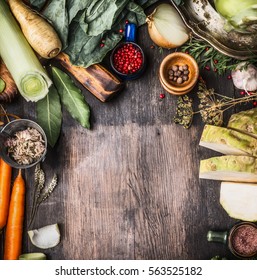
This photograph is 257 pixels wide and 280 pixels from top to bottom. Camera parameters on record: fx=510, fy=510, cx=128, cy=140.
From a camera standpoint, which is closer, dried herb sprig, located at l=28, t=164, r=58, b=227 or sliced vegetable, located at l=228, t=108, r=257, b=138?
sliced vegetable, located at l=228, t=108, r=257, b=138

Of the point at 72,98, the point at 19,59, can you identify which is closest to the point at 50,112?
the point at 72,98

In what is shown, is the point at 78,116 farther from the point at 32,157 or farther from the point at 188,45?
the point at 188,45

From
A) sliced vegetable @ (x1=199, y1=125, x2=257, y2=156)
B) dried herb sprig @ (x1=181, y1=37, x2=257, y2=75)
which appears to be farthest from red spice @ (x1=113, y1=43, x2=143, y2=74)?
sliced vegetable @ (x1=199, y1=125, x2=257, y2=156)

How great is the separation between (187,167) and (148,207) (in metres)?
0.22

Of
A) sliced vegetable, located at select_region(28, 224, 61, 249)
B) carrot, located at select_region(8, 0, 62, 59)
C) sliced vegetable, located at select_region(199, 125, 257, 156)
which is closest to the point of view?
sliced vegetable, located at select_region(199, 125, 257, 156)

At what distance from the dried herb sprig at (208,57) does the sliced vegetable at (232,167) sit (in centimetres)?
36

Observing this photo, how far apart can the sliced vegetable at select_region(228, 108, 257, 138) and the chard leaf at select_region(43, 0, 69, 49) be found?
696mm

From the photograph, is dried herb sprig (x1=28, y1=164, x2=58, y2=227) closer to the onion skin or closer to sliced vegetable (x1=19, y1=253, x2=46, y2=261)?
sliced vegetable (x1=19, y1=253, x2=46, y2=261)

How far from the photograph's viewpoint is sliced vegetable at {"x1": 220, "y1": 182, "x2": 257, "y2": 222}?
73.5 inches

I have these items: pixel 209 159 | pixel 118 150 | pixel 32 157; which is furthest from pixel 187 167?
pixel 32 157

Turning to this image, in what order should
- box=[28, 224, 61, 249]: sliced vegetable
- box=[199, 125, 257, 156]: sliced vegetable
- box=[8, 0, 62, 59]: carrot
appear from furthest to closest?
box=[28, 224, 61, 249]: sliced vegetable < box=[8, 0, 62, 59]: carrot < box=[199, 125, 257, 156]: sliced vegetable

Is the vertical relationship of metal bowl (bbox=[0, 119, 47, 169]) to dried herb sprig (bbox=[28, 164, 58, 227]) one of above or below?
above

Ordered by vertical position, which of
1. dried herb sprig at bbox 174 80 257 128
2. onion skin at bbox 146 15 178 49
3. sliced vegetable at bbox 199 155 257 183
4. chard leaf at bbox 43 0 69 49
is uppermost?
chard leaf at bbox 43 0 69 49

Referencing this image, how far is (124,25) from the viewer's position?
1984 mm
